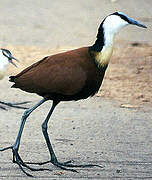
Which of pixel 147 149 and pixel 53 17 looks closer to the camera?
pixel 147 149

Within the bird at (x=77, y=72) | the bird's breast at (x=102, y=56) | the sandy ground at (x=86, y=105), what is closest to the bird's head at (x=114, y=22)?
the bird at (x=77, y=72)

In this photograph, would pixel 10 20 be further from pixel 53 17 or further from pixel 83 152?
pixel 83 152

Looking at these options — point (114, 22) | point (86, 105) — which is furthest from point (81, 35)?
point (114, 22)

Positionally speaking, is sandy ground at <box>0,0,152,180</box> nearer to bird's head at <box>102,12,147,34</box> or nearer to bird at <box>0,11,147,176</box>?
bird at <box>0,11,147,176</box>

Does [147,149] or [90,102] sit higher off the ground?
[147,149]

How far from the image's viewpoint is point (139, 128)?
29.1ft

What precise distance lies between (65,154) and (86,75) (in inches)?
54.5

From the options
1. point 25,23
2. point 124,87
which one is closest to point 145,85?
point 124,87

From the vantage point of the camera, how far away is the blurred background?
450 inches

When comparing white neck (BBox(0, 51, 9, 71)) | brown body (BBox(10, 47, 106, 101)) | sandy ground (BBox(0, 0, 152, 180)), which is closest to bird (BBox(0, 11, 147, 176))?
brown body (BBox(10, 47, 106, 101))

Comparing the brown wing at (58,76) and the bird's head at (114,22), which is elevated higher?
the bird's head at (114,22)

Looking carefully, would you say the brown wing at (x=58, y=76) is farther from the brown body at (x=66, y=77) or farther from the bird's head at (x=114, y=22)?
the bird's head at (x=114, y=22)

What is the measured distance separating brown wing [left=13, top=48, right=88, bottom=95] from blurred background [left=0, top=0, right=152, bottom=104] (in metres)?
4.02

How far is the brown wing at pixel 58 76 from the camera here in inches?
255
